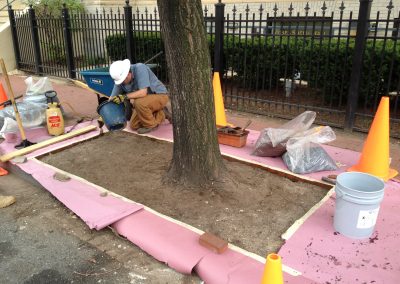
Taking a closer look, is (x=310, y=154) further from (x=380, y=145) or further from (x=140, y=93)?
(x=140, y=93)

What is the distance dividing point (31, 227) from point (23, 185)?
3.50ft

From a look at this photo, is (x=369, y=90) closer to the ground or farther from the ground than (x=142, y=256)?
farther from the ground

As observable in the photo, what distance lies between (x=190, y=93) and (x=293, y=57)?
383cm

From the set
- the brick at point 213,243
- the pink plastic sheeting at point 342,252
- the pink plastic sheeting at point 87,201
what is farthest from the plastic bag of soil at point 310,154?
the pink plastic sheeting at point 87,201

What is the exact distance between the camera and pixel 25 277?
9.15ft

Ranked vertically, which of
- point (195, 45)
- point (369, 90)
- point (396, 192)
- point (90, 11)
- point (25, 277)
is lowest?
point (25, 277)

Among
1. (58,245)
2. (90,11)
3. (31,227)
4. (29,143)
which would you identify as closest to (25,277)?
(58,245)

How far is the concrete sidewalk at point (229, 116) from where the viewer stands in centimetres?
519

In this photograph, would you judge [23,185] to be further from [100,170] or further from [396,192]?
[396,192]

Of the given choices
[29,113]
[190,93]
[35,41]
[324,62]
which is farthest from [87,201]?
[35,41]

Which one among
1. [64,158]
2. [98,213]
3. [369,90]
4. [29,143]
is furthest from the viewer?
[369,90]

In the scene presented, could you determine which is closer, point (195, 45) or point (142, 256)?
point (142, 256)

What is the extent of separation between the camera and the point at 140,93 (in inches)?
215

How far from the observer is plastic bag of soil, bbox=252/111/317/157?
14.2ft
